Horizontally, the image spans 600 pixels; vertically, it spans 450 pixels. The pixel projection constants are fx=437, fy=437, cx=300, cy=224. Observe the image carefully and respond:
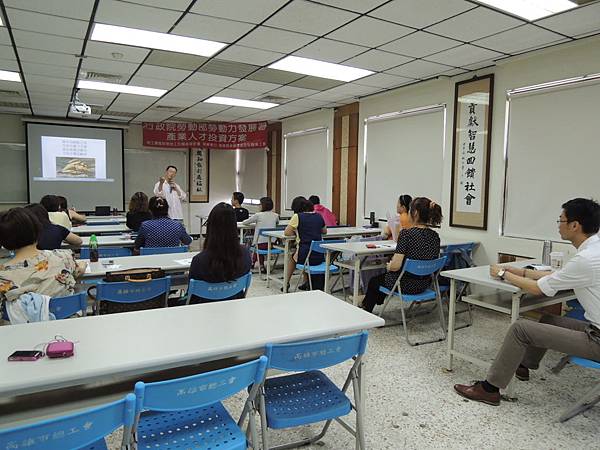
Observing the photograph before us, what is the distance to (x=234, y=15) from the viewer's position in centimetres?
340

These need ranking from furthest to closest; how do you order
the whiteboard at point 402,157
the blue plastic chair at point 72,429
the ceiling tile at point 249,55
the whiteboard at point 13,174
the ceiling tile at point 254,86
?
the whiteboard at point 13,174
the ceiling tile at point 254,86
the whiteboard at point 402,157
the ceiling tile at point 249,55
the blue plastic chair at point 72,429

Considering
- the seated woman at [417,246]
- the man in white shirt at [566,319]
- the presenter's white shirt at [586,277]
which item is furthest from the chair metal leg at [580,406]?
the seated woman at [417,246]

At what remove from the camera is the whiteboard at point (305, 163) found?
7578 millimetres

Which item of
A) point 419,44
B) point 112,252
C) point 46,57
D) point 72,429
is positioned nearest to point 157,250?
point 112,252

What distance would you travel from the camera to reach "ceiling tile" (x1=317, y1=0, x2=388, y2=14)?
10.2ft

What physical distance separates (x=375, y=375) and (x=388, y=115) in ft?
13.4

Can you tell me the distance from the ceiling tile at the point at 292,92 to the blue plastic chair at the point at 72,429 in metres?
5.19

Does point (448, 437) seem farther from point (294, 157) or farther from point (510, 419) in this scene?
point (294, 157)

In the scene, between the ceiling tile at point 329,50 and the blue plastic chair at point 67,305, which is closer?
the blue plastic chair at point 67,305

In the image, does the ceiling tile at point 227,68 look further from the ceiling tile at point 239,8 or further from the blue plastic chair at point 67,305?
the blue plastic chair at point 67,305

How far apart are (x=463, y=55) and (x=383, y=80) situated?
121cm

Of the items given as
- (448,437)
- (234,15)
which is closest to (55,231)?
(234,15)

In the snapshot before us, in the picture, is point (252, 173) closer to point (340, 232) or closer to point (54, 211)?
point (340, 232)

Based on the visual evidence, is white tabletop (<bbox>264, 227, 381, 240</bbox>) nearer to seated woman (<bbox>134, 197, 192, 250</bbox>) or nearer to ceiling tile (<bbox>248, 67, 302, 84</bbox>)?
seated woman (<bbox>134, 197, 192, 250</bbox>)
